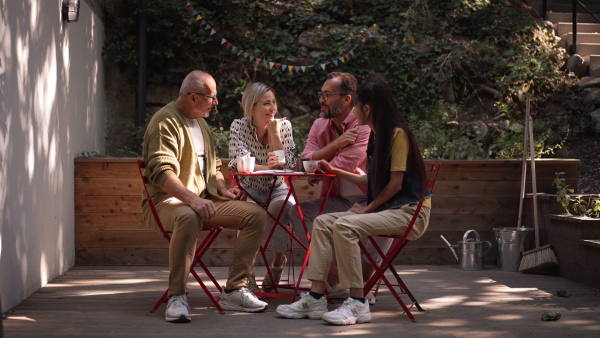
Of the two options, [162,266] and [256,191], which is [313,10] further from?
[256,191]

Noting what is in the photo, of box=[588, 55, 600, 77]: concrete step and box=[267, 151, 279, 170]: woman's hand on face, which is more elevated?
box=[588, 55, 600, 77]: concrete step

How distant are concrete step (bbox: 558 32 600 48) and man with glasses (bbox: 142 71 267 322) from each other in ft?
22.0

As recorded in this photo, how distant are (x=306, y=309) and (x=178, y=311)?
0.67 meters

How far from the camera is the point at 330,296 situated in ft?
14.2

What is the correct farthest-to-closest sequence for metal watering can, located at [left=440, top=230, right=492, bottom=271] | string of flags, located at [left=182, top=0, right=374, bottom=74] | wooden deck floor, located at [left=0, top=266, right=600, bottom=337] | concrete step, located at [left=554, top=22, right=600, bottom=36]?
concrete step, located at [left=554, top=22, right=600, bottom=36], string of flags, located at [left=182, top=0, right=374, bottom=74], metal watering can, located at [left=440, top=230, right=492, bottom=271], wooden deck floor, located at [left=0, top=266, right=600, bottom=337]

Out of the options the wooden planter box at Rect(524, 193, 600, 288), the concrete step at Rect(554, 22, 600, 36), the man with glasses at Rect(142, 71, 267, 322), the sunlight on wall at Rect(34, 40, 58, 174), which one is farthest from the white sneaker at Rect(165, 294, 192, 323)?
the concrete step at Rect(554, 22, 600, 36)

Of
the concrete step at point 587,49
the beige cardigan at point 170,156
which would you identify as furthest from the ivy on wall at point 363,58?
the beige cardigan at point 170,156

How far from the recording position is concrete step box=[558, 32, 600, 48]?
9.35 metres

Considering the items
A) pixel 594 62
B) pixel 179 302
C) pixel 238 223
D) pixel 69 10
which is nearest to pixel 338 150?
pixel 238 223

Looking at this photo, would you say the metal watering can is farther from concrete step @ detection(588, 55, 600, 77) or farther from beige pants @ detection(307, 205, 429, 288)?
concrete step @ detection(588, 55, 600, 77)

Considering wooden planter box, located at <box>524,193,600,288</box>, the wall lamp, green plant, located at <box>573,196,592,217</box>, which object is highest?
the wall lamp

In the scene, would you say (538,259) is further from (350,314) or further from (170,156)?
(170,156)

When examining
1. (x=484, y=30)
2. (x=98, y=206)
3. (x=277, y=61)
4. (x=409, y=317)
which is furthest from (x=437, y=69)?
(x=409, y=317)

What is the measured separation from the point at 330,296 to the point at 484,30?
19.7 feet
